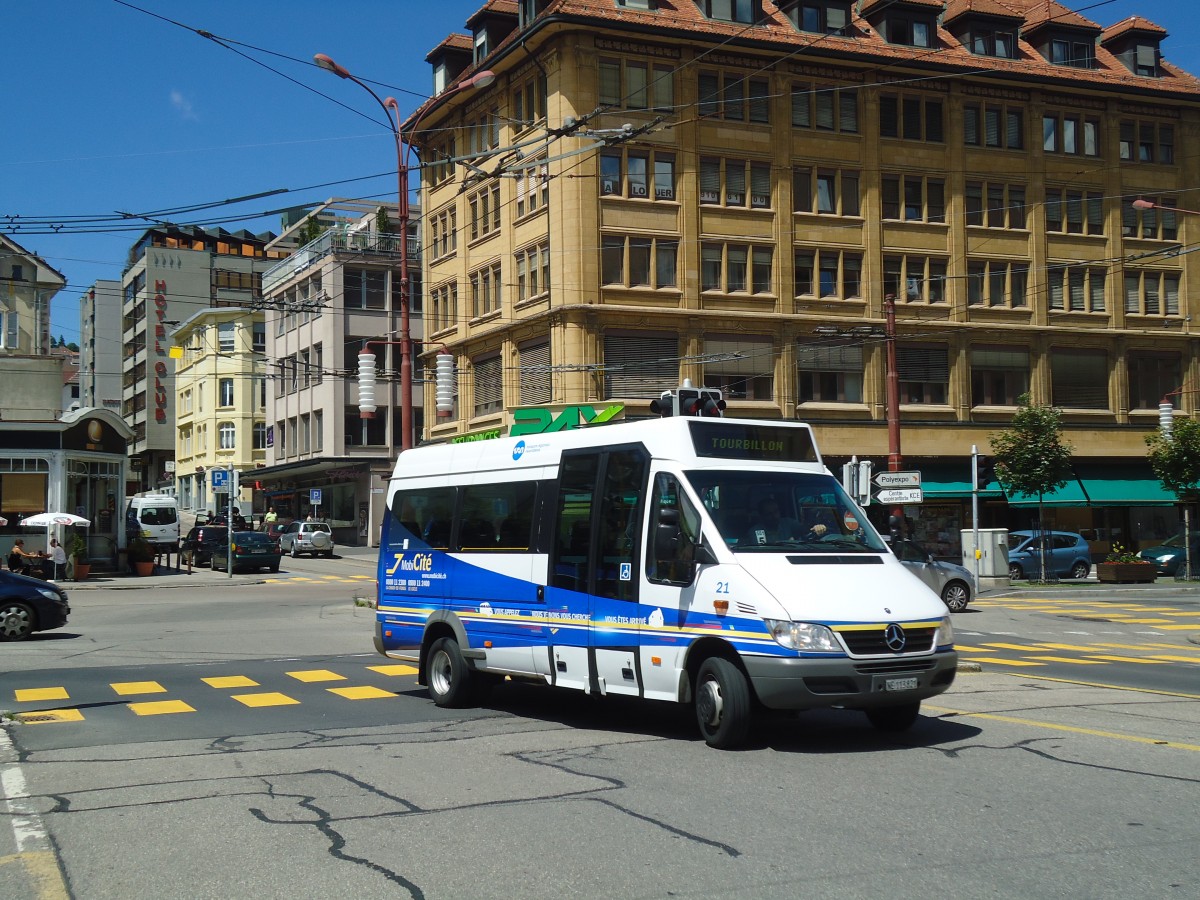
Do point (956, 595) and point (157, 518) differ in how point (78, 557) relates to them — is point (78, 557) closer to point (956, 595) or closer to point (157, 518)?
point (157, 518)

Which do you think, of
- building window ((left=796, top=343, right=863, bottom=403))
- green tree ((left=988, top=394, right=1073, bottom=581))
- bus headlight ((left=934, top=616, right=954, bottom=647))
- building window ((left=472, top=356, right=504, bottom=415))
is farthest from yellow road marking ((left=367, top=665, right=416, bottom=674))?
building window ((left=796, top=343, right=863, bottom=403))

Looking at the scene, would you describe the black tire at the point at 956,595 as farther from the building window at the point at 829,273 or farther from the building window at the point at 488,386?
the building window at the point at 488,386

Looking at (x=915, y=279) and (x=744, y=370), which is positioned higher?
(x=915, y=279)

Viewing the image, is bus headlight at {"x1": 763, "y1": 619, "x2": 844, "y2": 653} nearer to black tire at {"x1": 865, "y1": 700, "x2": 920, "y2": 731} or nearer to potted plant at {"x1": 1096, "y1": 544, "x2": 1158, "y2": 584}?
black tire at {"x1": 865, "y1": 700, "x2": 920, "y2": 731}

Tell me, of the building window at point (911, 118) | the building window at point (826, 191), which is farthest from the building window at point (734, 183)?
the building window at point (911, 118)

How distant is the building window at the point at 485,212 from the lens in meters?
48.2

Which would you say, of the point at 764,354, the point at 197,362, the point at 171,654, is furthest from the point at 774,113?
the point at 197,362

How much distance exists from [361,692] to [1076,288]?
42.4 m

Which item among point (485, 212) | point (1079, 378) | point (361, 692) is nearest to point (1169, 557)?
point (1079, 378)

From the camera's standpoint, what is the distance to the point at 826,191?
155 ft

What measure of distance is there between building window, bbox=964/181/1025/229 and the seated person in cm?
4092

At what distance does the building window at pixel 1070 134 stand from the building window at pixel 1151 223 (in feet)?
9.07

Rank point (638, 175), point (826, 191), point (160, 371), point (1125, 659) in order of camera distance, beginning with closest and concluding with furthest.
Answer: point (1125, 659)
point (638, 175)
point (826, 191)
point (160, 371)

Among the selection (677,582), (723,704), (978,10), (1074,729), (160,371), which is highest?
(978,10)
